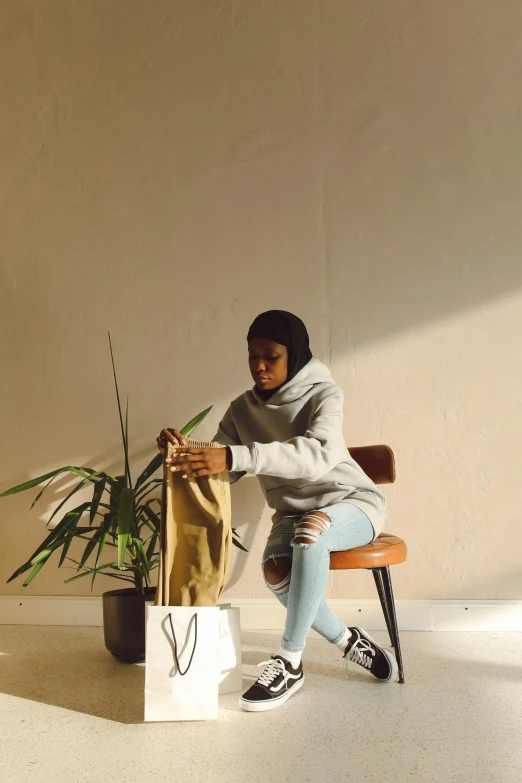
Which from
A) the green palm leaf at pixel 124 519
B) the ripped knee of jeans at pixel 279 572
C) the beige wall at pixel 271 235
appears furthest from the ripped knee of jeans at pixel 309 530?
the beige wall at pixel 271 235

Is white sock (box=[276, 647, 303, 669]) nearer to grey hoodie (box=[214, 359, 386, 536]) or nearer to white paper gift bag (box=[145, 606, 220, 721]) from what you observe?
white paper gift bag (box=[145, 606, 220, 721])

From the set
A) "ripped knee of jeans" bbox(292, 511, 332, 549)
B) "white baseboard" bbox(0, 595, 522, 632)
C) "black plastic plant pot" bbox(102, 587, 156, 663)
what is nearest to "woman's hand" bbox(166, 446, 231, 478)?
"ripped knee of jeans" bbox(292, 511, 332, 549)

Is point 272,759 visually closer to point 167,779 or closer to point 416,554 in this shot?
point 167,779

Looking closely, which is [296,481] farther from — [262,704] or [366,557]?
[262,704]

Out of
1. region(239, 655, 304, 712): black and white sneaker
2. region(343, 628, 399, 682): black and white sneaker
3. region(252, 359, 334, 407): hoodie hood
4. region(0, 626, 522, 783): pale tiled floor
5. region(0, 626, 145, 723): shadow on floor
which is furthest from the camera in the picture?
region(252, 359, 334, 407): hoodie hood

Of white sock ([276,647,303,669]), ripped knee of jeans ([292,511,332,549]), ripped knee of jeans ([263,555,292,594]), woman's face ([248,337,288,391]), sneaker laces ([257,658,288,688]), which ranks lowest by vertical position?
sneaker laces ([257,658,288,688])

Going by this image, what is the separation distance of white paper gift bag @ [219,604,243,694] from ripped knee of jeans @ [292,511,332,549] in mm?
265

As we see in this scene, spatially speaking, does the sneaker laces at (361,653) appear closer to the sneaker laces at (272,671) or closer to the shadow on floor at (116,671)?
the shadow on floor at (116,671)

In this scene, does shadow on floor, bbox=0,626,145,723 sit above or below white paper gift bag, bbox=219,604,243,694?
below

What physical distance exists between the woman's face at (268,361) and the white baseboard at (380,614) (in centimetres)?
104

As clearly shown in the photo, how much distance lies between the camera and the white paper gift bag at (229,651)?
1964 mm

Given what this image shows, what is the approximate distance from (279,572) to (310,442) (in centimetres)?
38

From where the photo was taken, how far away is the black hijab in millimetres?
2201

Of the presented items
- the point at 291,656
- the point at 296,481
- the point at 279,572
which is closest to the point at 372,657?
the point at 291,656
